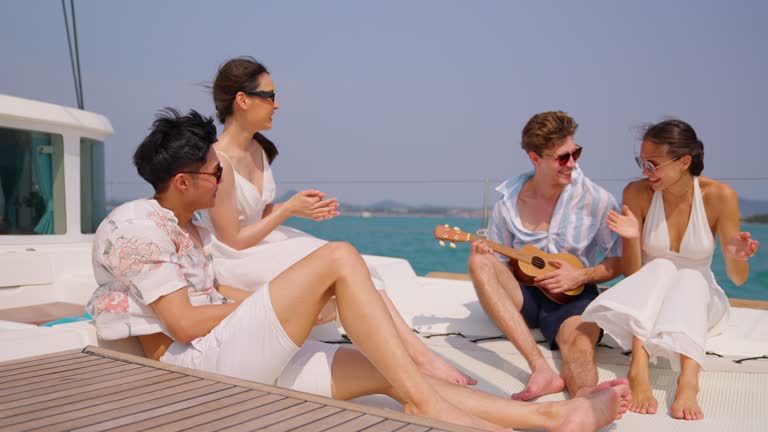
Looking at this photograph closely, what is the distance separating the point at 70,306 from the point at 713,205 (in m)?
3.52

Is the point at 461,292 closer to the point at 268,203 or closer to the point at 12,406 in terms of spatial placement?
the point at 268,203

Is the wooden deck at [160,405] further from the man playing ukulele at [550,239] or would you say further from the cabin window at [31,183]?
the cabin window at [31,183]

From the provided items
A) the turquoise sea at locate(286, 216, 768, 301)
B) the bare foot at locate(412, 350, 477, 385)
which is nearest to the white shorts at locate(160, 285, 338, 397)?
the bare foot at locate(412, 350, 477, 385)

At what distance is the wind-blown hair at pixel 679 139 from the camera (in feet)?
8.54

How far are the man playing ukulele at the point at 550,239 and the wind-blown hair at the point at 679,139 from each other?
0.39 m

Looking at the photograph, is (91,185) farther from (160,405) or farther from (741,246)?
(741,246)

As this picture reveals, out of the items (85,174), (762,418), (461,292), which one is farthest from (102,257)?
(85,174)

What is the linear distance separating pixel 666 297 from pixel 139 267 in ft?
6.13

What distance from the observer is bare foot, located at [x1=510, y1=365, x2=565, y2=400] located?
2.23 metres

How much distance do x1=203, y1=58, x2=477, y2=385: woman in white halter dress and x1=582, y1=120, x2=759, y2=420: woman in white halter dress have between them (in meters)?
0.87

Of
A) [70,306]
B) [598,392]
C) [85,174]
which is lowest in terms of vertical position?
[70,306]

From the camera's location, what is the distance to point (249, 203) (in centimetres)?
263

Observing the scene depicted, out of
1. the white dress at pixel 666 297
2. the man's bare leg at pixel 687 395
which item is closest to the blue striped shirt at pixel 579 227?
the white dress at pixel 666 297

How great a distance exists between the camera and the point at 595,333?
2.62 meters
